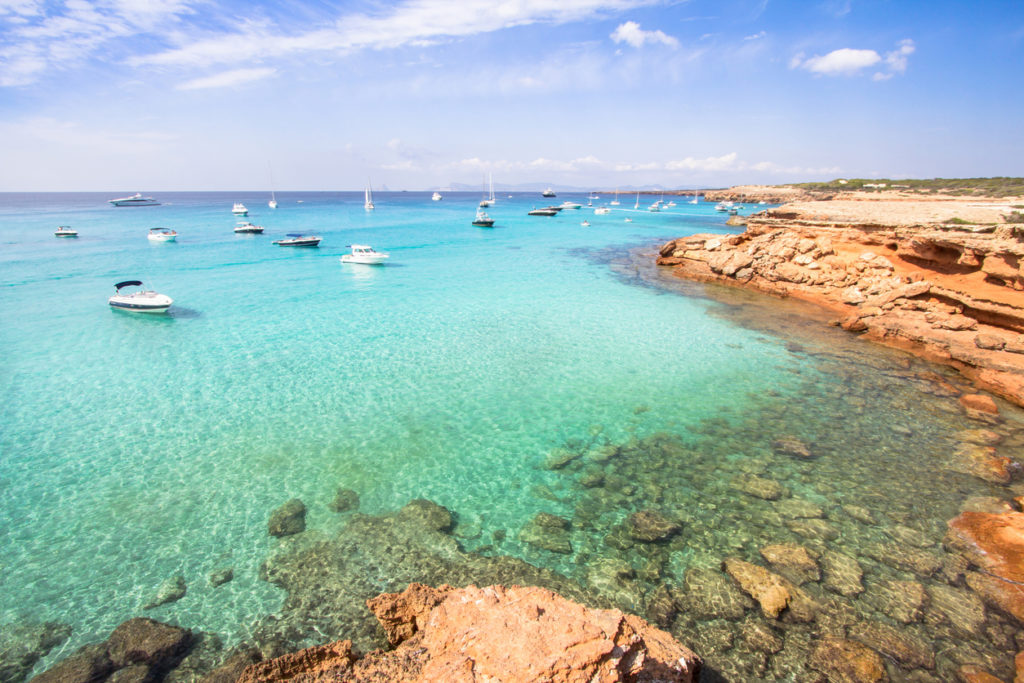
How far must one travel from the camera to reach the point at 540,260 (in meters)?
43.0

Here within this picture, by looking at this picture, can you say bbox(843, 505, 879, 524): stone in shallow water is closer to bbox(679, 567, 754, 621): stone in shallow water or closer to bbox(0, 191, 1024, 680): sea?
bbox(0, 191, 1024, 680): sea

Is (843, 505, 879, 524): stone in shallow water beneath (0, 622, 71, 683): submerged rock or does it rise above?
above

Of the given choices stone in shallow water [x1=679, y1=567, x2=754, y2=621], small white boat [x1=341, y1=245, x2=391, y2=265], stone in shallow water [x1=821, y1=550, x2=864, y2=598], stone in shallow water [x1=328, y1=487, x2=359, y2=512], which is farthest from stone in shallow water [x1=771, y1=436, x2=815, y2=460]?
small white boat [x1=341, y1=245, x2=391, y2=265]

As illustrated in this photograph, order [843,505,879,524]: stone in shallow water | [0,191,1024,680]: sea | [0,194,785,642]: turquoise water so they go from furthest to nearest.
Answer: [843,505,879,524]: stone in shallow water
[0,194,785,642]: turquoise water
[0,191,1024,680]: sea

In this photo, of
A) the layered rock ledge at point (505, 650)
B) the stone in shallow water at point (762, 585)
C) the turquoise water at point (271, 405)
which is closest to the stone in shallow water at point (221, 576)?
the turquoise water at point (271, 405)

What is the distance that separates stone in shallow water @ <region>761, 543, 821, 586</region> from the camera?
316 inches

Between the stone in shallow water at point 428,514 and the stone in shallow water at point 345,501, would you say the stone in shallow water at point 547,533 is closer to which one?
the stone in shallow water at point 428,514

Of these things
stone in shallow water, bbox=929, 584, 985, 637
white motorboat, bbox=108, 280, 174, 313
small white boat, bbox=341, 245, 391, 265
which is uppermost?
small white boat, bbox=341, 245, 391, 265

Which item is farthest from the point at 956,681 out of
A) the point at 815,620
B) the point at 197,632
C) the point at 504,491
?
the point at 197,632

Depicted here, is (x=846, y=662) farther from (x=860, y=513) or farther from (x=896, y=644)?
(x=860, y=513)

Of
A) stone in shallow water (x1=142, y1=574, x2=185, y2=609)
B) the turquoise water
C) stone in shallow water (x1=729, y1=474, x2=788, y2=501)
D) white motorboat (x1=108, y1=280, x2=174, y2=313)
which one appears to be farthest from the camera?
white motorboat (x1=108, y1=280, x2=174, y2=313)

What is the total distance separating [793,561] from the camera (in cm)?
830

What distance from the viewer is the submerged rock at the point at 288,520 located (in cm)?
921

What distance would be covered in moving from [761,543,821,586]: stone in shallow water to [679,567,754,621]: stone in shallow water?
1092 millimetres
